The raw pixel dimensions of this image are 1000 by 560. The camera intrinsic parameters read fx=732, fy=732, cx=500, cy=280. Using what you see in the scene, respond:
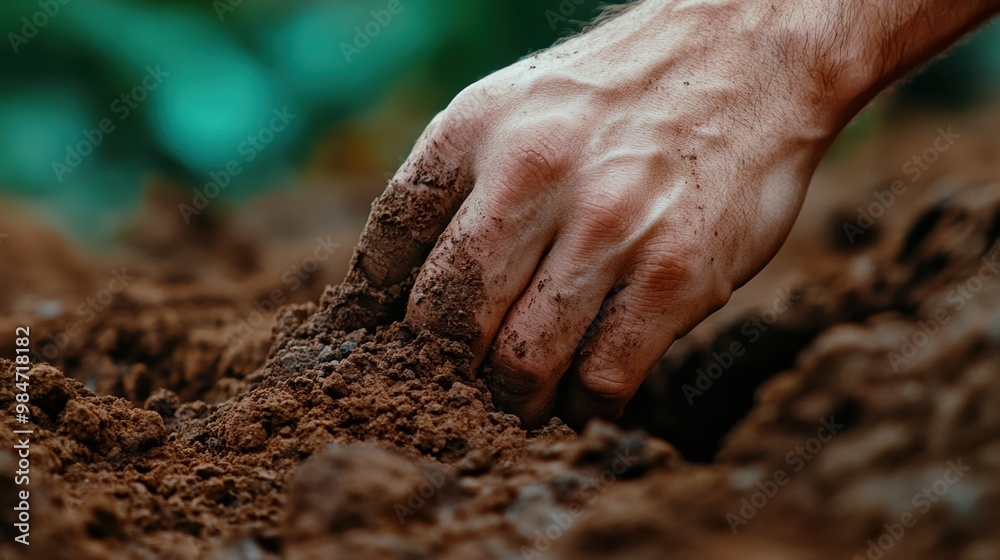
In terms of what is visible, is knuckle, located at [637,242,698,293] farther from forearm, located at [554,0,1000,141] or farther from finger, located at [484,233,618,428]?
forearm, located at [554,0,1000,141]

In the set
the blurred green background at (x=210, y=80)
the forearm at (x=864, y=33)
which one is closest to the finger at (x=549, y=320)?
the forearm at (x=864, y=33)

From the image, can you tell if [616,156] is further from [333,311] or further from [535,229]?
[333,311]

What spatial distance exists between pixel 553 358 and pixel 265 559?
59 centimetres

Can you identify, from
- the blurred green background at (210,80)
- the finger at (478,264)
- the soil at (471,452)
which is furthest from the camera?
the blurred green background at (210,80)

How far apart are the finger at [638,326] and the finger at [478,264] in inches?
6.6

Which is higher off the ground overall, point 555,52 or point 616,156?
point 555,52

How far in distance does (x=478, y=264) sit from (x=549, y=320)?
5.7 inches

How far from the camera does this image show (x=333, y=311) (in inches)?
49.6

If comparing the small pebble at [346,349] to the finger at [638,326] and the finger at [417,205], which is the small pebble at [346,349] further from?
the finger at [638,326]

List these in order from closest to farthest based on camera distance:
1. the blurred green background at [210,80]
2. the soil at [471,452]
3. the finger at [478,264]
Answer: the soil at [471,452] → the finger at [478,264] → the blurred green background at [210,80]

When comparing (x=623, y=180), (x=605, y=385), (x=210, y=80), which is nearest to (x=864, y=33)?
(x=623, y=180)

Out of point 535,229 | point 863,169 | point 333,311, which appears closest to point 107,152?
point 333,311

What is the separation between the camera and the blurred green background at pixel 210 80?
9.99 feet

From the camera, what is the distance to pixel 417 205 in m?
1.20
